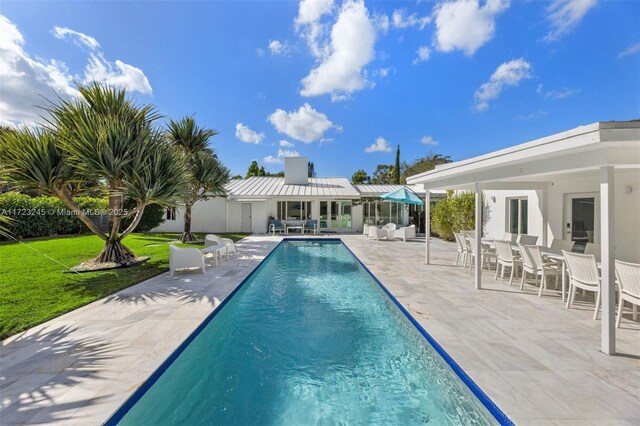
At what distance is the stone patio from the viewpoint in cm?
279

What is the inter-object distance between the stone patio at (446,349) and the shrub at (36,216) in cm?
1381

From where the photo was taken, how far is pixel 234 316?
19.1ft

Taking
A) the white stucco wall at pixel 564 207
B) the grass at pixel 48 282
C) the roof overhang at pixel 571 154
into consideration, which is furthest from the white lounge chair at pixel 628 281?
the grass at pixel 48 282

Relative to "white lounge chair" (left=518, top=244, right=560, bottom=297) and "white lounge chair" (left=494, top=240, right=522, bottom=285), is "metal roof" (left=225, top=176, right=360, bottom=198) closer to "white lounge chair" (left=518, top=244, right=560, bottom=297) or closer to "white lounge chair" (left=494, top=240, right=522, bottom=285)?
"white lounge chair" (left=494, top=240, right=522, bottom=285)

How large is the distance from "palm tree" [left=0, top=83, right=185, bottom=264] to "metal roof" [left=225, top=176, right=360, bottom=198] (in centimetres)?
1166

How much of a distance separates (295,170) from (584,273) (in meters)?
21.7

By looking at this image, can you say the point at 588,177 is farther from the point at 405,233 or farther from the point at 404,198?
the point at 405,233

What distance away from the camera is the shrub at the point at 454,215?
16.0 meters

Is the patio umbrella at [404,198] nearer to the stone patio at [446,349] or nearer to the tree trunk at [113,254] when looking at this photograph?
the stone patio at [446,349]

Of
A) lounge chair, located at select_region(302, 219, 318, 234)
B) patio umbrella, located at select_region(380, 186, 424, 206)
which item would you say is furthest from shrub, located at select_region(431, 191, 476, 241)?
lounge chair, located at select_region(302, 219, 318, 234)

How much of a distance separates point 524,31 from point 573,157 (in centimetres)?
1433

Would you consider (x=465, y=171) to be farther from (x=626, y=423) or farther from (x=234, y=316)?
(x=234, y=316)

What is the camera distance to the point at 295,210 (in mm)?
22422

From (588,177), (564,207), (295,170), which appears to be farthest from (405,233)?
(295,170)
